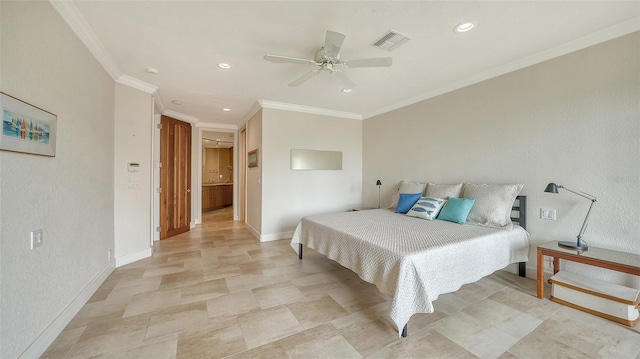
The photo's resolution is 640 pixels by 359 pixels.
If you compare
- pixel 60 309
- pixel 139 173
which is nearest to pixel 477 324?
pixel 60 309

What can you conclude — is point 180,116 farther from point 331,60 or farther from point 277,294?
point 277,294

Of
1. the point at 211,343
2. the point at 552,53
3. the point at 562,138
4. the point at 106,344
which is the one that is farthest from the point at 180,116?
the point at 562,138

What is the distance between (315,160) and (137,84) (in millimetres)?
3043

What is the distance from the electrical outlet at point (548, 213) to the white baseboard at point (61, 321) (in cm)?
460

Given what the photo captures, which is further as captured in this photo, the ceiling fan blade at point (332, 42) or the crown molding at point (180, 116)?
the crown molding at point (180, 116)

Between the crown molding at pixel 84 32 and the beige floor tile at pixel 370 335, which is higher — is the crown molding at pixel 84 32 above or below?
above

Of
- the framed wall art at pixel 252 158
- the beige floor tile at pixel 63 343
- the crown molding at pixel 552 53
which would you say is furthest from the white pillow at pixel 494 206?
the beige floor tile at pixel 63 343

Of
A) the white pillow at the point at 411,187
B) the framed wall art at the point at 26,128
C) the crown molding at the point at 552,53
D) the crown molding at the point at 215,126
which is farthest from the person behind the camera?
the crown molding at the point at 215,126

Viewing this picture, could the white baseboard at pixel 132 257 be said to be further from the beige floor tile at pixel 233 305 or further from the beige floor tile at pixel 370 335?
the beige floor tile at pixel 370 335

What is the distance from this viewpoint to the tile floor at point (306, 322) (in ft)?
5.36

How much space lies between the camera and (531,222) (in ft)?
9.11

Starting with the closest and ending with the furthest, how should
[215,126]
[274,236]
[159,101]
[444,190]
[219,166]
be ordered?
1. [444,190]
2. [159,101]
3. [274,236]
4. [215,126]
5. [219,166]

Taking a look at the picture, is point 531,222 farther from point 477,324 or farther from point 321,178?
point 321,178

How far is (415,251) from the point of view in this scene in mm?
1820
